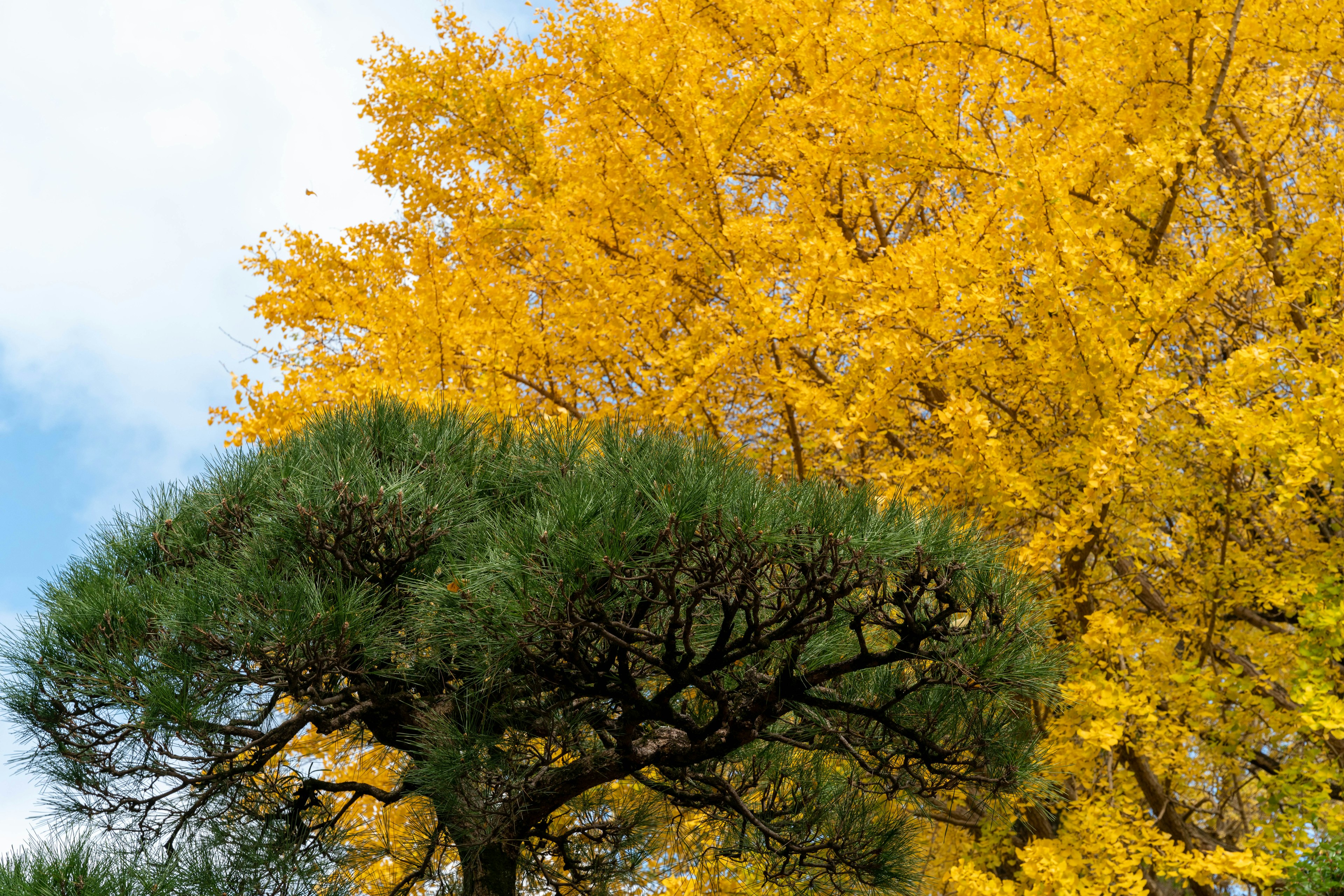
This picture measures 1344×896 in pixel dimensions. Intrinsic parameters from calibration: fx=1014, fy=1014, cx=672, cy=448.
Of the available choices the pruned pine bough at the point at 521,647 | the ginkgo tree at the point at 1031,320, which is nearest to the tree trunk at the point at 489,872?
the pruned pine bough at the point at 521,647

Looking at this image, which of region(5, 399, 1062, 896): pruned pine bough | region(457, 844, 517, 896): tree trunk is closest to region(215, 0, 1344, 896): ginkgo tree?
region(5, 399, 1062, 896): pruned pine bough

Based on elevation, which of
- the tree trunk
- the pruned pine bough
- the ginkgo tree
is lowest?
the tree trunk

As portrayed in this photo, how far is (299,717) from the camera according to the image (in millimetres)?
3670

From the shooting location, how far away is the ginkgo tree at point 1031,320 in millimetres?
5332

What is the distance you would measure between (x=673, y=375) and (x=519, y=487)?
2586 millimetres

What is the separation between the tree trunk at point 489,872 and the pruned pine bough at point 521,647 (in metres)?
0.02

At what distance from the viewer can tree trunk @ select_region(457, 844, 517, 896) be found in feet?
13.5

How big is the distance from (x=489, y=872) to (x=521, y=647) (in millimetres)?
1679

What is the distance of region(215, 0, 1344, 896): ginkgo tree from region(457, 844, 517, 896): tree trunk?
85.3 inches

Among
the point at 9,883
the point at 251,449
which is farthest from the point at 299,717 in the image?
the point at 251,449

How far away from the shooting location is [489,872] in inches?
164

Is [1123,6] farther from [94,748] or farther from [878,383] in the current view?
[94,748]

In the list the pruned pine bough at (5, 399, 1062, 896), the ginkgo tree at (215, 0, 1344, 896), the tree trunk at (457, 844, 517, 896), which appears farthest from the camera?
the ginkgo tree at (215, 0, 1344, 896)

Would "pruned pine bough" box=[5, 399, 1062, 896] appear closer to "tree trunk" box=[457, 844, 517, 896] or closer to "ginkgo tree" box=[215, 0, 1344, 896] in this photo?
"tree trunk" box=[457, 844, 517, 896]
